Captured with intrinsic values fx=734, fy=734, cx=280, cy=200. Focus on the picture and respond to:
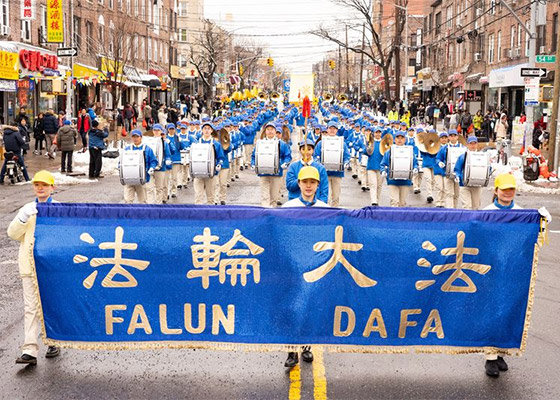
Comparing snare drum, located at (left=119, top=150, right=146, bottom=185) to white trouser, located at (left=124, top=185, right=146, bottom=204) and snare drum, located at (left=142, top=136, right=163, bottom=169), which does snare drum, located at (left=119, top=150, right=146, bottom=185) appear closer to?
white trouser, located at (left=124, top=185, right=146, bottom=204)

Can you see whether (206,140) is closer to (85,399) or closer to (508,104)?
(85,399)

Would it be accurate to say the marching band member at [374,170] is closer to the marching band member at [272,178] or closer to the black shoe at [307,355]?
the marching band member at [272,178]

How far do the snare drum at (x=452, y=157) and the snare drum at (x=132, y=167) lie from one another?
20.1 ft

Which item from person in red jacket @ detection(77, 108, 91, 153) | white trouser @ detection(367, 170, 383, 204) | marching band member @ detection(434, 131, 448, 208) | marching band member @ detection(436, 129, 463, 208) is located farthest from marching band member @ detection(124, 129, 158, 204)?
person in red jacket @ detection(77, 108, 91, 153)

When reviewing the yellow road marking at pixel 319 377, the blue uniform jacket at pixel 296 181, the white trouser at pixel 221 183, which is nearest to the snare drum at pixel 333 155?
the white trouser at pixel 221 183

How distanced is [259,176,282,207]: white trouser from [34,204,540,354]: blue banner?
8263 mm

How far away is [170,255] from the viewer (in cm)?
646

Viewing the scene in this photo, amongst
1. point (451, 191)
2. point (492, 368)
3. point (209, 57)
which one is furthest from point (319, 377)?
point (209, 57)

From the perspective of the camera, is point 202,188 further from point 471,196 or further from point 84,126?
point 84,126

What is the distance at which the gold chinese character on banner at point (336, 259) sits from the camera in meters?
6.38

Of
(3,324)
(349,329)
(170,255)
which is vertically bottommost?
(3,324)

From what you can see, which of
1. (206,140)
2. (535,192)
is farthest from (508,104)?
(206,140)

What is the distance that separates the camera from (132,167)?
1402 centimetres

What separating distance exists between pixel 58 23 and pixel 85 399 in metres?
31.1
